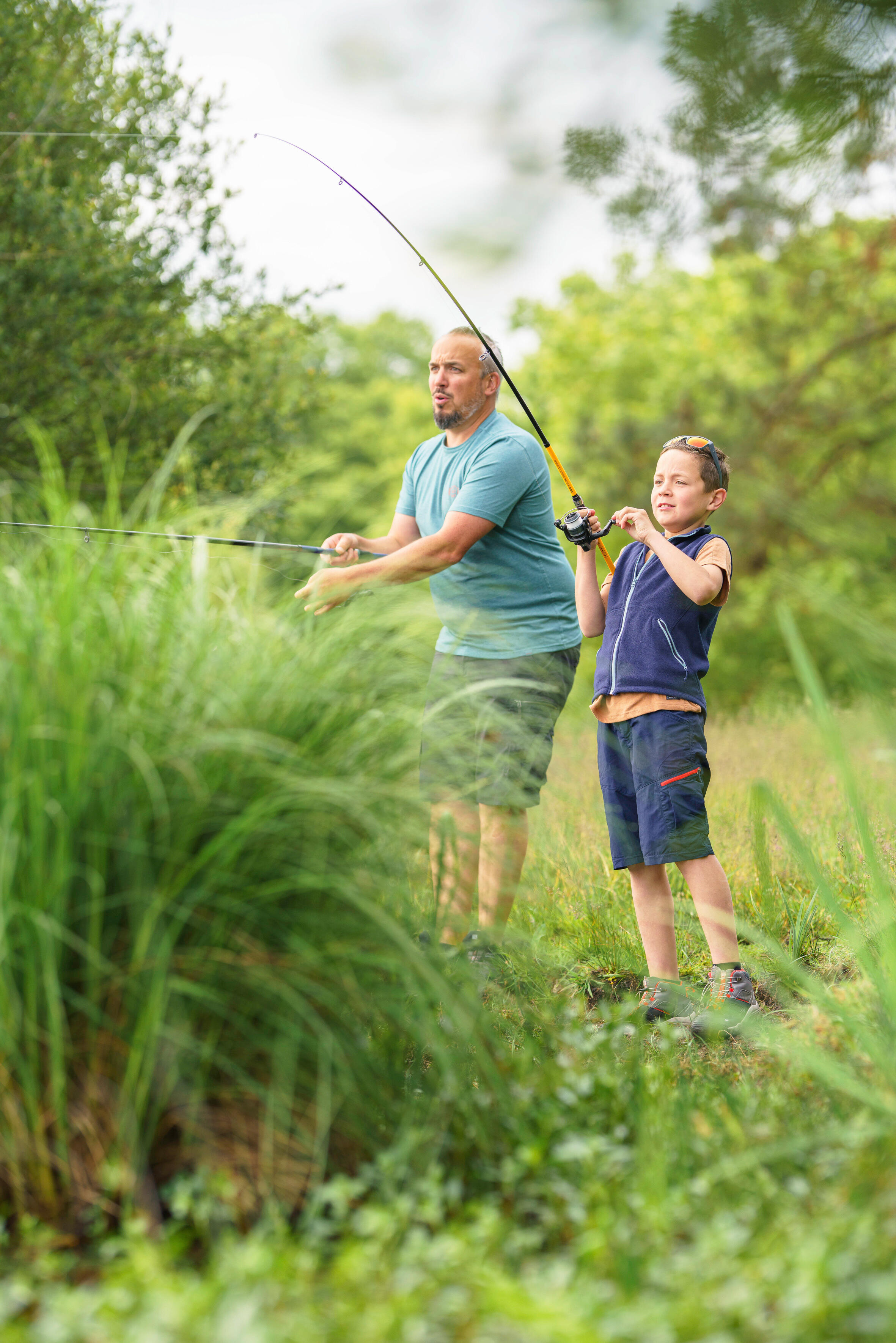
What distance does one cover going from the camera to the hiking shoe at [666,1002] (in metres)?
3.18

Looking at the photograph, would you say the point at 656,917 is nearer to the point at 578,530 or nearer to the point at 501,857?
the point at 501,857

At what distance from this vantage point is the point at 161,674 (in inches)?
83.1

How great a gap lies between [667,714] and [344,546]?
3.70ft

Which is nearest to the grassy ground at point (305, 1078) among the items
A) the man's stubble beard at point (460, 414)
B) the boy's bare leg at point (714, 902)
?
the boy's bare leg at point (714, 902)

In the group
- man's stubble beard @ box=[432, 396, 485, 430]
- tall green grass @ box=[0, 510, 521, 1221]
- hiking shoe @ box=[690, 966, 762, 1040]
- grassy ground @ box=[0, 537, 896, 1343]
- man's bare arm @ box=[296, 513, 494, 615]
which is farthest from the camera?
man's stubble beard @ box=[432, 396, 485, 430]

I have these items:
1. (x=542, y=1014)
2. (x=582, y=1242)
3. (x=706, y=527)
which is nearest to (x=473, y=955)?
(x=542, y=1014)

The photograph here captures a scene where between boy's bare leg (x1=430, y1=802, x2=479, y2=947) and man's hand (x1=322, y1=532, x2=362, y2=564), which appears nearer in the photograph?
boy's bare leg (x1=430, y1=802, x2=479, y2=947)

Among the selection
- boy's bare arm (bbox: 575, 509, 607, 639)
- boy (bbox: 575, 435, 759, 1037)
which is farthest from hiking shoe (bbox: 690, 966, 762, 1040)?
boy's bare arm (bbox: 575, 509, 607, 639)

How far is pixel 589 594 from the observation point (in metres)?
3.70

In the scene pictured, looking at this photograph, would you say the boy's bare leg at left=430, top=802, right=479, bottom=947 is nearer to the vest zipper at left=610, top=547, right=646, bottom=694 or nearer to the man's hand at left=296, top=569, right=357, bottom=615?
the man's hand at left=296, top=569, right=357, bottom=615

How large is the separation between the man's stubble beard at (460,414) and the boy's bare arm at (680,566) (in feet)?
A: 2.70

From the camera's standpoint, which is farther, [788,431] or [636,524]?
[788,431]

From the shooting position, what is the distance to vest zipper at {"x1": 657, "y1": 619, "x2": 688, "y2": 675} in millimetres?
3344

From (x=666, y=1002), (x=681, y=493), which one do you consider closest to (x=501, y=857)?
(x=666, y=1002)
